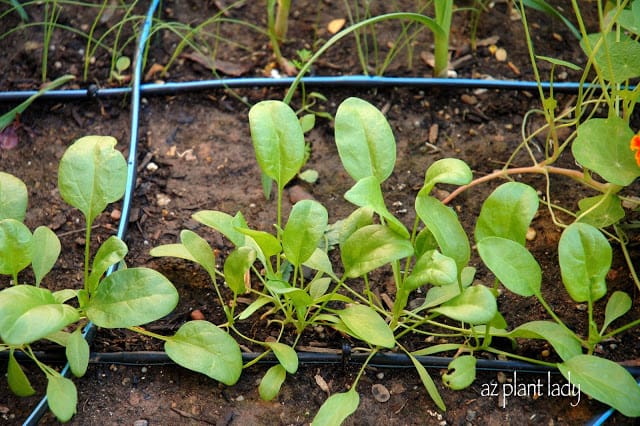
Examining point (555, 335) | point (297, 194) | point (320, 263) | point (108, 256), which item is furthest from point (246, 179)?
point (555, 335)

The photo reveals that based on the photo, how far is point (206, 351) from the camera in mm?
1053

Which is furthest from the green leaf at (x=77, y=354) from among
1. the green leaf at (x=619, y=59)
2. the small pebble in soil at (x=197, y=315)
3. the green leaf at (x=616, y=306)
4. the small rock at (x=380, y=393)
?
the green leaf at (x=619, y=59)

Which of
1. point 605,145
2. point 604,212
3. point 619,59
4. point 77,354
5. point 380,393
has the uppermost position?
point 619,59

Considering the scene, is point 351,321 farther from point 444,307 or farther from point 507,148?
point 507,148

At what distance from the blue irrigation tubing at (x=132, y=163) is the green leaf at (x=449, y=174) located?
58 cm

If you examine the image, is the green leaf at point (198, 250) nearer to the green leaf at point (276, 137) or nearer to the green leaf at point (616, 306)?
the green leaf at point (276, 137)

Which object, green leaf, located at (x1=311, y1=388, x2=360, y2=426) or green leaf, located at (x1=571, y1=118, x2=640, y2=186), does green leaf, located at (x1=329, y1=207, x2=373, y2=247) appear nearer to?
green leaf, located at (x1=311, y1=388, x2=360, y2=426)

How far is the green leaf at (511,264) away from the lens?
1012 mm

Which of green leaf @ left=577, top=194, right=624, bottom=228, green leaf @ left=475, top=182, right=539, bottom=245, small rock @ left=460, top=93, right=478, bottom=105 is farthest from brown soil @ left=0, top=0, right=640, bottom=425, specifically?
green leaf @ left=475, top=182, right=539, bottom=245

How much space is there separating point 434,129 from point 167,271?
0.64 metres

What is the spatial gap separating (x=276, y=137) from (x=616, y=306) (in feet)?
2.03

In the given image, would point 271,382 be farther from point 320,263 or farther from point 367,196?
point 367,196

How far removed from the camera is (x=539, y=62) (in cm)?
163

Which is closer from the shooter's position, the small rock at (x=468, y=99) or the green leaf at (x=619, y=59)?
the green leaf at (x=619, y=59)
